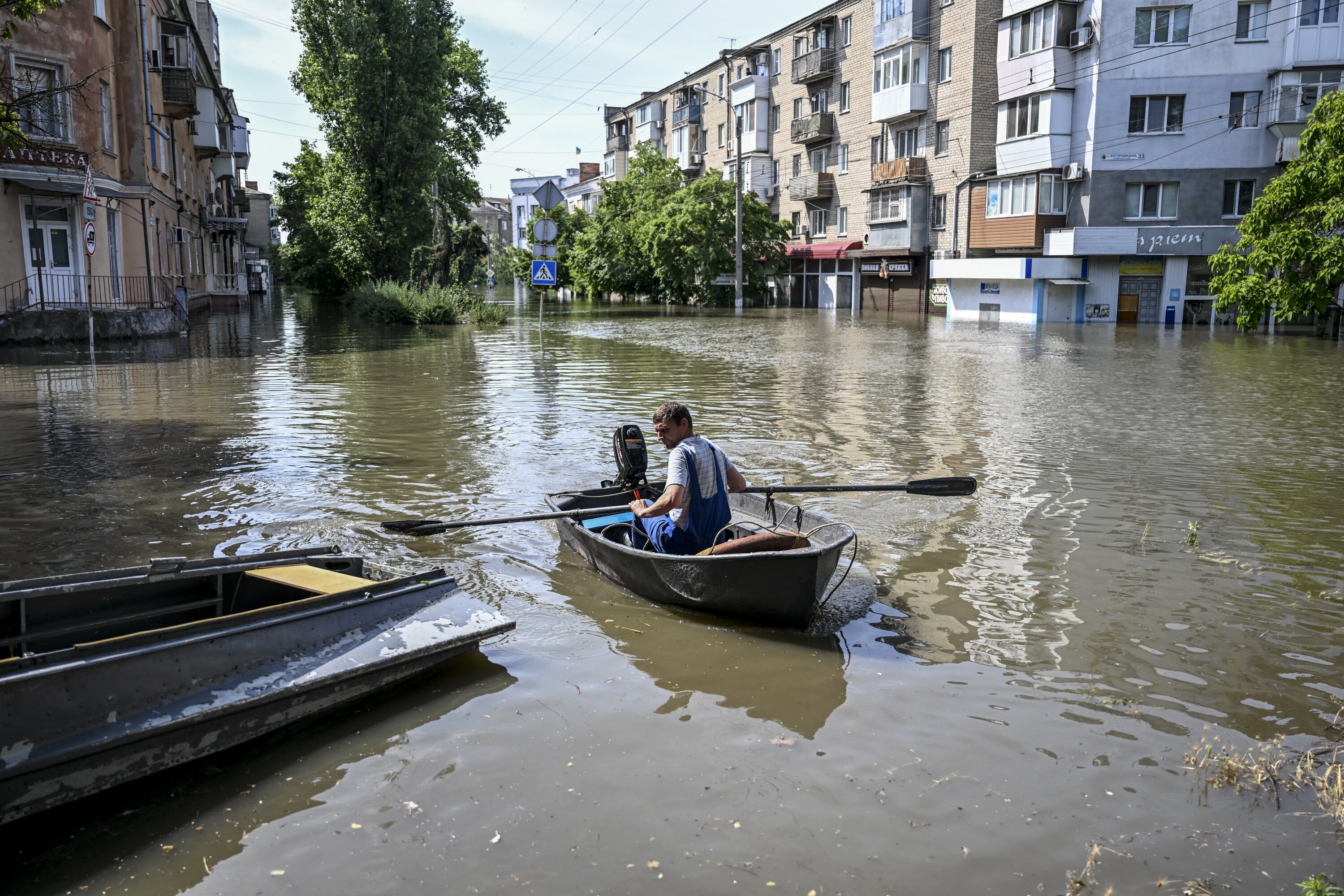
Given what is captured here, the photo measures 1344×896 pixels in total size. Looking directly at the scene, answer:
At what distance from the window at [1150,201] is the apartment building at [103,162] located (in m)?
35.1

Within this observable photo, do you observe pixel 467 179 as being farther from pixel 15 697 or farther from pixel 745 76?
pixel 15 697

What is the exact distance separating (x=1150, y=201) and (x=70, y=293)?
124 feet

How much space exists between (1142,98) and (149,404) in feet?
125

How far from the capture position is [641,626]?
22.8ft

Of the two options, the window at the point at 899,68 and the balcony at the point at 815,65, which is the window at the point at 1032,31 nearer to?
the window at the point at 899,68

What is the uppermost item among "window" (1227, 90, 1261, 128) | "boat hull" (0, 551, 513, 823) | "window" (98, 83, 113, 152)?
"window" (1227, 90, 1261, 128)

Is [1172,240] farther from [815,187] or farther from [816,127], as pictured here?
[816,127]

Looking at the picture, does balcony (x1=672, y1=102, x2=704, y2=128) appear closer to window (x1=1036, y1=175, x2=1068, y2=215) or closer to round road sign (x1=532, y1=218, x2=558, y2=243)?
window (x1=1036, y1=175, x2=1068, y2=215)

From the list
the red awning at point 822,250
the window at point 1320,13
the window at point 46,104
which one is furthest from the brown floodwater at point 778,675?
the red awning at point 822,250

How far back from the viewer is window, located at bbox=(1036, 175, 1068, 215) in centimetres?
4200

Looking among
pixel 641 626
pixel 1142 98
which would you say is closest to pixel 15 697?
pixel 641 626

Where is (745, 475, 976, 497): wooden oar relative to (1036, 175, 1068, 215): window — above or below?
below

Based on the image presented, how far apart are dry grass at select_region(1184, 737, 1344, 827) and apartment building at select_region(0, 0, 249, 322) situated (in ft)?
70.2

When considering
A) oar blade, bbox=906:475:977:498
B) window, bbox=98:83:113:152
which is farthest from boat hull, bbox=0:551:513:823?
window, bbox=98:83:113:152
